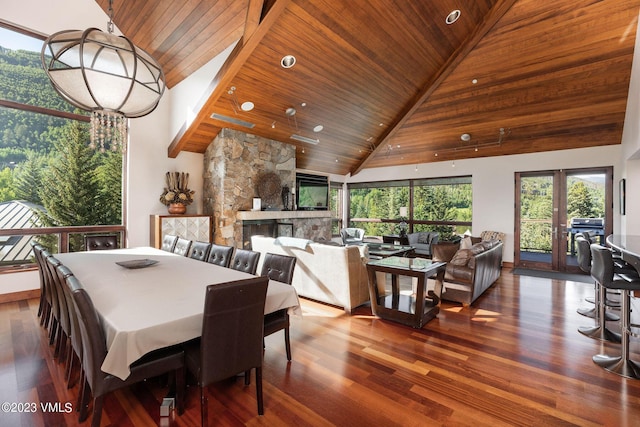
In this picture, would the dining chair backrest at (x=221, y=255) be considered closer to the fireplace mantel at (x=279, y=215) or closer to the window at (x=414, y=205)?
the fireplace mantel at (x=279, y=215)

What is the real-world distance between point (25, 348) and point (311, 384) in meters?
2.91

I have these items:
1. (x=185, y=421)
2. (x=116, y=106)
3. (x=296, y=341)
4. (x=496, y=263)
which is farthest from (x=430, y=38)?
(x=185, y=421)

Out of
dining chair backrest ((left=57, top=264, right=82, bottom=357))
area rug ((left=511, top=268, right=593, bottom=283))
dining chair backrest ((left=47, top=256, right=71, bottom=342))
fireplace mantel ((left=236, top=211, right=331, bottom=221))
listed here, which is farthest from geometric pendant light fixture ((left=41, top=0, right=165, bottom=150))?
area rug ((left=511, top=268, right=593, bottom=283))

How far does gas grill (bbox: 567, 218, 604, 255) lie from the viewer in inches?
252

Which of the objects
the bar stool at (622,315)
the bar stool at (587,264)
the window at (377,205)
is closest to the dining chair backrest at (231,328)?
the bar stool at (622,315)

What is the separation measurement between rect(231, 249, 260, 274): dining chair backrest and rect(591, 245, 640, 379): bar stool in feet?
10.9

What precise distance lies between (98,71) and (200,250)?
2269 mm

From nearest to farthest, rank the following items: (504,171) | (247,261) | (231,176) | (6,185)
A: (247,261), (6,185), (231,176), (504,171)

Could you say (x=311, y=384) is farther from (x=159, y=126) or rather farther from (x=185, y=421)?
(x=159, y=126)

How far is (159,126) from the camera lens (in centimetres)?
603

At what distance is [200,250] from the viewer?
396 centimetres

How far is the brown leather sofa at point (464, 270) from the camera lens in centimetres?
437

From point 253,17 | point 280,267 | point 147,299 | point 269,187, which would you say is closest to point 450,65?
point 253,17

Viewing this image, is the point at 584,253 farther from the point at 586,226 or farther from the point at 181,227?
the point at 181,227
